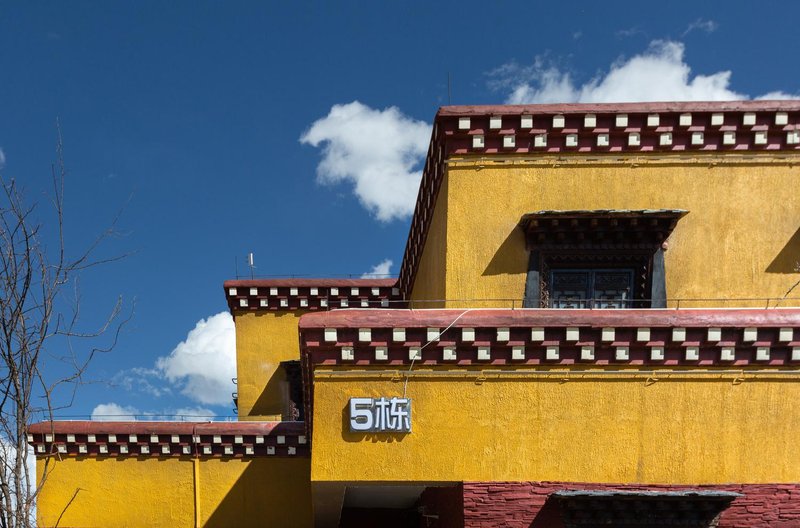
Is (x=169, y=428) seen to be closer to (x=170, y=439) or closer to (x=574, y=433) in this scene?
(x=170, y=439)

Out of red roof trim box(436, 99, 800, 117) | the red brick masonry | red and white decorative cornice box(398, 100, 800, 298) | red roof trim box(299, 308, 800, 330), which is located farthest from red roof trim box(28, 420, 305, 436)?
red roof trim box(436, 99, 800, 117)

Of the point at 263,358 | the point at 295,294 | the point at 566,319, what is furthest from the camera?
the point at 295,294

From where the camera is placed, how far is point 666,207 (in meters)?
8.80

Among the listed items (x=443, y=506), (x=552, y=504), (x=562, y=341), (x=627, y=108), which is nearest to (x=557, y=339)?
(x=562, y=341)

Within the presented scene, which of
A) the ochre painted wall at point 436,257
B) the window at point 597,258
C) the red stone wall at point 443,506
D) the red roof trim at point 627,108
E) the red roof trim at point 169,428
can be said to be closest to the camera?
the red stone wall at point 443,506

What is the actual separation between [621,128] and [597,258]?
1877 mm

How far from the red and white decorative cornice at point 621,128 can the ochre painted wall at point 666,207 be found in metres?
0.17

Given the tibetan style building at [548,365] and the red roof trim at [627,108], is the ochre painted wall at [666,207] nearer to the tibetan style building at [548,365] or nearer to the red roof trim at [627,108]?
the tibetan style building at [548,365]

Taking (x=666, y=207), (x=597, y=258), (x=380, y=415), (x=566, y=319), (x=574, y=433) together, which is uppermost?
(x=666, y=207)

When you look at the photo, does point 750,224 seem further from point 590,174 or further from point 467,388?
point 467,388

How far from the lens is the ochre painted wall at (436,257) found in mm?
9066

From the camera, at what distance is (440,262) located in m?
9.40

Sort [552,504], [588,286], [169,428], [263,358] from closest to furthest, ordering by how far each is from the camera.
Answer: [552,504]
[588,286]
[169,428]
[263,358]

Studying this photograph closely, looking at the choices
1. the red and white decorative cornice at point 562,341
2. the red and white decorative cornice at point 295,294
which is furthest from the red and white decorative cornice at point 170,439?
the red and white decorative cornice at point 562,341
